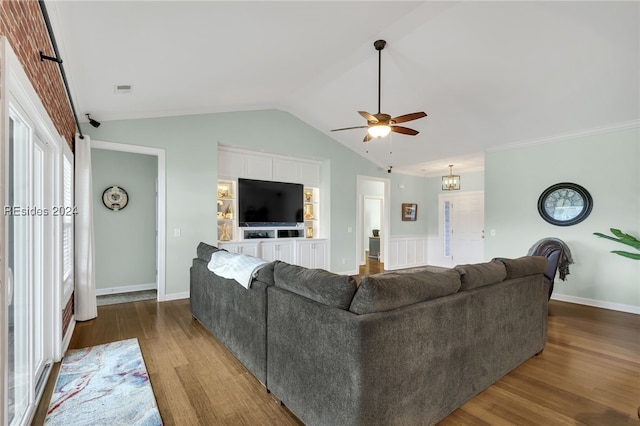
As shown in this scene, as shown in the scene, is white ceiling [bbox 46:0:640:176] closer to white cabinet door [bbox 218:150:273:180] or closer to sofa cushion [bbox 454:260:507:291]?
white cabinet door [bbox 218:150:273:180]

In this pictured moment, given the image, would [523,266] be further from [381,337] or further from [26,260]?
[26,260]

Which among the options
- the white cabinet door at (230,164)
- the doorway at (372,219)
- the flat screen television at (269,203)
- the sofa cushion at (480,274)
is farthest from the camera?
the doorway at (372,219)

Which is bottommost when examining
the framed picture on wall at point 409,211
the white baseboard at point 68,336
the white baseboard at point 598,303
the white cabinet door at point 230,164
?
the white baseboard at point 598,303

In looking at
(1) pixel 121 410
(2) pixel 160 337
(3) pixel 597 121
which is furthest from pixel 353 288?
(3) pixel 597 121

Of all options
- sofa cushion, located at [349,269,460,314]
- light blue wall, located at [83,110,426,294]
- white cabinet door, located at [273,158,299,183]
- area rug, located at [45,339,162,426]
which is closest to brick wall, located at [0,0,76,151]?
light blue wall, located at [83,110,426,294]

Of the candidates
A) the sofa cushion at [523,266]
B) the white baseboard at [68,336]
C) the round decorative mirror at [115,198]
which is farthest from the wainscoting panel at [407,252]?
the white baseboard at [68,336]

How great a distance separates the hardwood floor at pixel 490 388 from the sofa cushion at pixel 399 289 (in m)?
0.84

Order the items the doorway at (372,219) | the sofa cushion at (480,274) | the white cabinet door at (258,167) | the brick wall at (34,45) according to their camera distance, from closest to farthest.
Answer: the brick wall at (34,45), the sofa cushion at (480,274), the white cabinet door at (258,167), the doorway at (372,219)

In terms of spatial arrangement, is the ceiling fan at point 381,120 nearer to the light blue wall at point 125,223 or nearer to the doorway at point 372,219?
the doorway at point 372,219

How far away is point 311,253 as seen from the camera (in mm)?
6348

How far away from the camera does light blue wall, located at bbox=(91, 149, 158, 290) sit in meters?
4.95

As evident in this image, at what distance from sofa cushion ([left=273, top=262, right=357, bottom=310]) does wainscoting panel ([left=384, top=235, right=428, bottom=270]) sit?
5.97m

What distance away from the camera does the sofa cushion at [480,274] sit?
7.02ft

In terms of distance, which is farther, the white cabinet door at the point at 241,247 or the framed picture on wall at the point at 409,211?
the framed picture on wall at the point at 409,211
